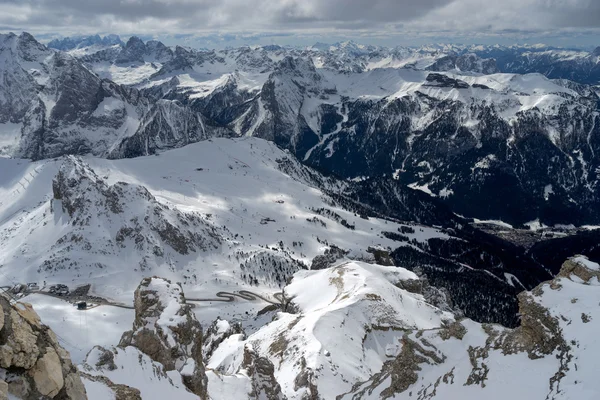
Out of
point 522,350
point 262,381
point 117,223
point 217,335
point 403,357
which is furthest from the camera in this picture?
point 117,223

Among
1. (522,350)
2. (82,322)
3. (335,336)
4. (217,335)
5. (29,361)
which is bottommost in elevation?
(82,322)

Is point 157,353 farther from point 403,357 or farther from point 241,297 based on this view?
point 241,297

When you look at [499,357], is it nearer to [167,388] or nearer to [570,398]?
[570,398]

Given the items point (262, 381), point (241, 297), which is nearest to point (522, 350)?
point (262, 381)

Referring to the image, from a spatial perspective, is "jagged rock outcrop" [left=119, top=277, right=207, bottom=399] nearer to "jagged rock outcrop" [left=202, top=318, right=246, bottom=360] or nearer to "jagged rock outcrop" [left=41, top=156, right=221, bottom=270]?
"jagged rock outcrop" [left=202, top=318, right=246, bottom=360]

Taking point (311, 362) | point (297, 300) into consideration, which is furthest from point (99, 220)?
point (311, 362)

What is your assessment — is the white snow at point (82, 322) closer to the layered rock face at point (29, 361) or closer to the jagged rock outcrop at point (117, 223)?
the jagged rock outcrop at point (117, 223)
